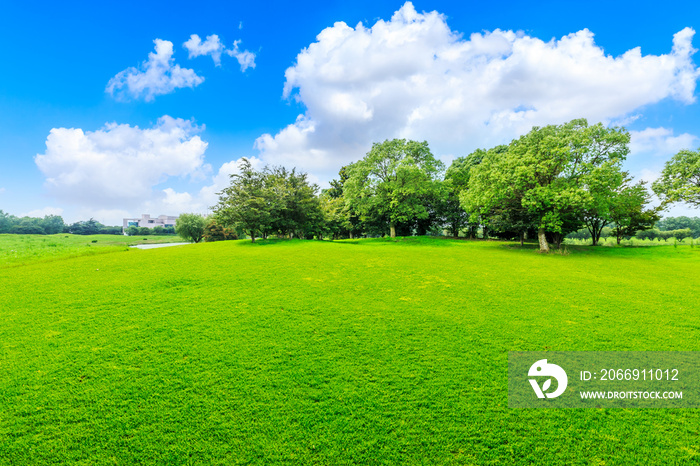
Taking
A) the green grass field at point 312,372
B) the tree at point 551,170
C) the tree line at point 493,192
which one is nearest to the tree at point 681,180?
the tree line at point 493,192

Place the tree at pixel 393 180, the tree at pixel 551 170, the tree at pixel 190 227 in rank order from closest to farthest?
the tree at pixel 551 170 → the tree at pixel 393 180 → the tree at pixel 190 227

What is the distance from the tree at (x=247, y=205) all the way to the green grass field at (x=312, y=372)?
14753 mm

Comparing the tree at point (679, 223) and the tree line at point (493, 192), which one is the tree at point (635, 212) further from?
the tree at point (679, 223)

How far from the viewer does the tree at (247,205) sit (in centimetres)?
2288

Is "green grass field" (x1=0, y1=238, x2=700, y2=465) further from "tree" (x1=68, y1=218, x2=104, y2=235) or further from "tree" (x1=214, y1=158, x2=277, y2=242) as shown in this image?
"tree" (x1=68, y1=218, x2=104, y2=235)

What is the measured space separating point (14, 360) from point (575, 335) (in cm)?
1022

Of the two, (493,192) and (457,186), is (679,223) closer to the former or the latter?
(457,186)

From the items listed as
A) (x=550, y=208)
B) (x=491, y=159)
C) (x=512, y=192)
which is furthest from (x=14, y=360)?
(x=491, y=159)

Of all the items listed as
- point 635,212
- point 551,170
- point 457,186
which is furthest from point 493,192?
point 635,212

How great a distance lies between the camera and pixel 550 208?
18328mm

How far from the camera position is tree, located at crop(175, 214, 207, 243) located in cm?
4553

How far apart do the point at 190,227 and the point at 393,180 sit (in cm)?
3776
